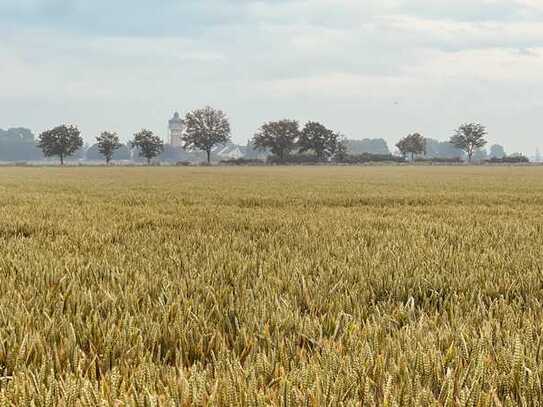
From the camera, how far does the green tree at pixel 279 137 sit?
126 m

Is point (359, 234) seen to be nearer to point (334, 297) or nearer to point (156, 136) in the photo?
point (334, 297)

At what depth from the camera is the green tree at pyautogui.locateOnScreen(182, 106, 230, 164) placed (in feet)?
415

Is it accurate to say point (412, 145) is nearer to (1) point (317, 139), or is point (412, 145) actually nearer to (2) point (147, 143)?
(1) point (317, 139)

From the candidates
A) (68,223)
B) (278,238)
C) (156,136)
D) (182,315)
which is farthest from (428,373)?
(156,136)

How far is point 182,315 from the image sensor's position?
2506 mm

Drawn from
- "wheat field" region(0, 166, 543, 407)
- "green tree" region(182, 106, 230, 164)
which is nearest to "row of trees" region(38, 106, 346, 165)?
"green tree" region(182, 106, 230, 164)

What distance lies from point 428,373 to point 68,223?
21.0ft

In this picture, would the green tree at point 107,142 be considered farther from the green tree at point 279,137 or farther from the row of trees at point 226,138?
the green tree at point 279,137

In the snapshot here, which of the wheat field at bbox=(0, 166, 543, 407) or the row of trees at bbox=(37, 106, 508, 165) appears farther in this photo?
the row of trees at bbox=(37, 106, 508, 165)

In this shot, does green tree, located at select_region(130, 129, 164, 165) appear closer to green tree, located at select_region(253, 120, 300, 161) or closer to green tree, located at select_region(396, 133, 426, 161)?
green tree, located at select_region(253, 120, 300, 161)

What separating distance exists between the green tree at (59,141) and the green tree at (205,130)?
28.0 metres

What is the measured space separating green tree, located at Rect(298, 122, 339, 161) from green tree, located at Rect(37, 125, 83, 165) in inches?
2306

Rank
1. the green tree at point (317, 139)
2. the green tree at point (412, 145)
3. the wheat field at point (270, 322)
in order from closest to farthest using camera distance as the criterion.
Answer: the wheat field at point (270, 322) → the green tree at point (317, 139) → the green tree at point (412, 145)

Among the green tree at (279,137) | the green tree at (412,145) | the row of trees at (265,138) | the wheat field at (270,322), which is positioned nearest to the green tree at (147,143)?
the row of trees at (265,138)
